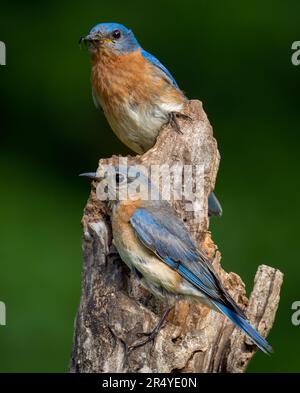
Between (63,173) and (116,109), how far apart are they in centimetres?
228

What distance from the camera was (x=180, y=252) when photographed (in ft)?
18.5

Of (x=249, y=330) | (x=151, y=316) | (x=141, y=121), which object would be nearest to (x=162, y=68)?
(x=141, y=121)

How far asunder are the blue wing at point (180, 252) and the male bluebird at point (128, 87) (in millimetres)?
1105

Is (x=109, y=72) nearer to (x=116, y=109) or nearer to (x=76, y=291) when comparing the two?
(x=116, y=109)

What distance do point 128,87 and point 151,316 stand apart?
172 centimetres

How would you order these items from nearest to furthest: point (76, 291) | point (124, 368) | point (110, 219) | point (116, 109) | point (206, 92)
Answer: point (124, 368) < point (110, 219) < point (116, 109) < point (76, 291) < point (206, 92)

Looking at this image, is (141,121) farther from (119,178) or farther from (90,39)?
(119,178)

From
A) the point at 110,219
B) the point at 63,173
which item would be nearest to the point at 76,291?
the point at 63,173

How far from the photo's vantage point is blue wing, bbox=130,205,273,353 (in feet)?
18.1

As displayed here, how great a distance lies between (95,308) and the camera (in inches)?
219

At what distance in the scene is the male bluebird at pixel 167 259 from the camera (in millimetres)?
5566

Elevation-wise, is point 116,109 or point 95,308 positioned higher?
point 116,109

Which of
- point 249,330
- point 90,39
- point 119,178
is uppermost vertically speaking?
point 90,39

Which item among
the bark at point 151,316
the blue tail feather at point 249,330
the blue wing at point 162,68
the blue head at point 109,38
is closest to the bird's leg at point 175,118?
the bark at point 151,316
